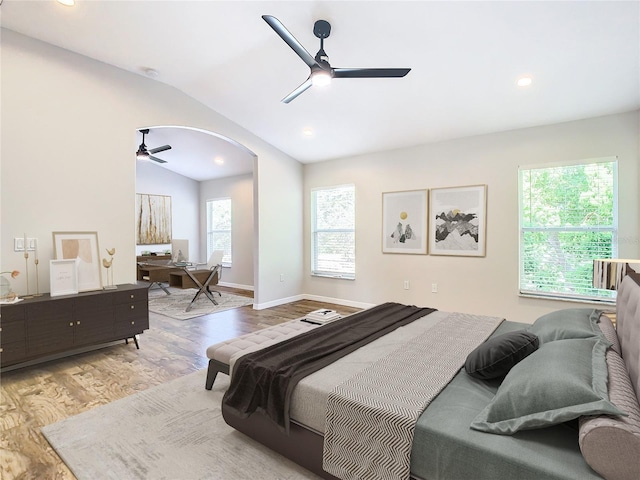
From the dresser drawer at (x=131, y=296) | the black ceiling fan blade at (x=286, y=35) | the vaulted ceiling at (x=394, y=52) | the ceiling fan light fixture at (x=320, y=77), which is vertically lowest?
the dresser drawer at (x=131, y=296)

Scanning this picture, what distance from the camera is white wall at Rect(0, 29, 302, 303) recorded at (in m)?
3.23

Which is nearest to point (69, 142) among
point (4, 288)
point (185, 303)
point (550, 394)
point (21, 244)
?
point (21, 244)

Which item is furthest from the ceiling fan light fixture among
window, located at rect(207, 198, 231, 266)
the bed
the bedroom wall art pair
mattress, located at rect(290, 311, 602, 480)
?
window, located at rect(207, 198, 231, 266)

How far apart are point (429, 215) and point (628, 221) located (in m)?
2.20

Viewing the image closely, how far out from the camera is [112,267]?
392 centimetres

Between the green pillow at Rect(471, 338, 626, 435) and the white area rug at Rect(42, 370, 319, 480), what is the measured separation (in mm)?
1067

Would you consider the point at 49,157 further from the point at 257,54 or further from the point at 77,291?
the point at 257,54

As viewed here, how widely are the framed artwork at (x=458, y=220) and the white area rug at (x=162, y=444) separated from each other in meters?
3.66

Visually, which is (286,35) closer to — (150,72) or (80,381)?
(150,72)

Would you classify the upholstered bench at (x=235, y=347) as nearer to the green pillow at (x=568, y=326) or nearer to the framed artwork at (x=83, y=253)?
the green pillow at (x=568, y=326)

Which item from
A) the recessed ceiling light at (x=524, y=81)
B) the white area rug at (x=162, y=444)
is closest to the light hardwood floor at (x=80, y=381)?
the white area rug at (x=162, y=444)

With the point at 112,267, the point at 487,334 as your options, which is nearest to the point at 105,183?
the point at 112,267

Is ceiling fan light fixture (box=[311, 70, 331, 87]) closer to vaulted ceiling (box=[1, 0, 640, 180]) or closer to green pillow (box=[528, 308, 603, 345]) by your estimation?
vaulted ceiling (box=[1, 0, 640, 180])

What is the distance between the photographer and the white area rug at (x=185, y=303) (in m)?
5.40
